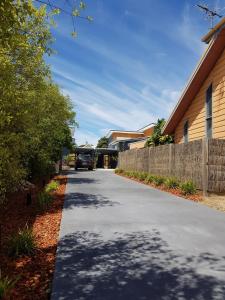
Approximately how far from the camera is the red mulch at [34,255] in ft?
16.4

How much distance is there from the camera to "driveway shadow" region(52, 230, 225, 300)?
4648mm

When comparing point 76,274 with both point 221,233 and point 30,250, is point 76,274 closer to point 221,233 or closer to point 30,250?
point 30,250

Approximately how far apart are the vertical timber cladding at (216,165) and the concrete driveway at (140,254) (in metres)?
2.96

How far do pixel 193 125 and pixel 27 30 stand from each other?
10.5 metres

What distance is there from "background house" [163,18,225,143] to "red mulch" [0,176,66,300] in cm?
850

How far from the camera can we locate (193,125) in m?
19.1

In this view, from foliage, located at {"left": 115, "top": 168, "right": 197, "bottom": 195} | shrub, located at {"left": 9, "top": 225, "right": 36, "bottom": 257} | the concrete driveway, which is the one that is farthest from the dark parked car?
shrub, located at {"left": 9, "top": 225, "right": 36, "bottom": 257}

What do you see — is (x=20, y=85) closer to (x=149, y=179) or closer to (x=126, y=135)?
(x=149, y=179)

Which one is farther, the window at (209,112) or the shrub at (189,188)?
the window at (209,112)

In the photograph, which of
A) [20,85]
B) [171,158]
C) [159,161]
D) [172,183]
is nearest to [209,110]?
[171,158]

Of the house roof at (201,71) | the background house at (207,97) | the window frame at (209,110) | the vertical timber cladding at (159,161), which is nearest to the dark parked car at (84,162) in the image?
the vertical timber cladding at (159,161)

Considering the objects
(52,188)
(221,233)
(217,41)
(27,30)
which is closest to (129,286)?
(221,233)

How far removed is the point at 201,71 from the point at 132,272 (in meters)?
13.5

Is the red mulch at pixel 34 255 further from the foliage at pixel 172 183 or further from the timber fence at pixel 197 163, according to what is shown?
the timber fence at pixel 197 163
